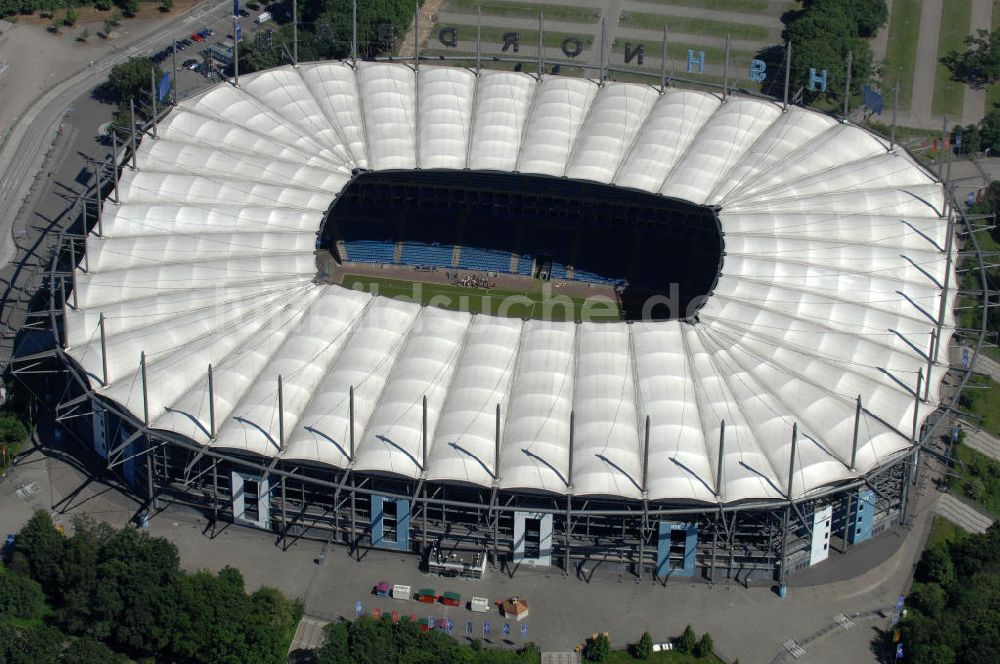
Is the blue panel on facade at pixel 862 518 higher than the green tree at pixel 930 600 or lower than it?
higher

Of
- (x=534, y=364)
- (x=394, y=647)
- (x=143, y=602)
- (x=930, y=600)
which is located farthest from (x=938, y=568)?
(x=143, y=602)

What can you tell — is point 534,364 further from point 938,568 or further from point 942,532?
point 942,532

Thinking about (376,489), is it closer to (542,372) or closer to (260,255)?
(542,372)

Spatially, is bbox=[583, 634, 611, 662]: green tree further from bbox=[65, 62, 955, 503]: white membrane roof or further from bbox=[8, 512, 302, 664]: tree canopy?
bbox=[8, 512, 302, 664]: tree canopy

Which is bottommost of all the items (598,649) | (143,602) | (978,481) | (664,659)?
(664,659)

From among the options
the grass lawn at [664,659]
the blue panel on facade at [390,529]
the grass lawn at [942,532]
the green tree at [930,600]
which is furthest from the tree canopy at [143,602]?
the grass lawn at [942,532]

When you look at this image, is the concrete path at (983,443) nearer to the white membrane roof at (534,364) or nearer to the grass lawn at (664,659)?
Answer: the white membrane roof at (534,364)

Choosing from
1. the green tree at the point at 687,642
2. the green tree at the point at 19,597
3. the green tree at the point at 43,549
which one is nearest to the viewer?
the green tree at the point at 19,597

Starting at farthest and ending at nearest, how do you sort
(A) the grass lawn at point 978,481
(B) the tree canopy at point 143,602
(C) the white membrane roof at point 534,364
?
1. (A) the grass lawn at point 978,481
2. (C) the white membrane roof at point 534,364
3. (B) the tree canopy at point 143,602
